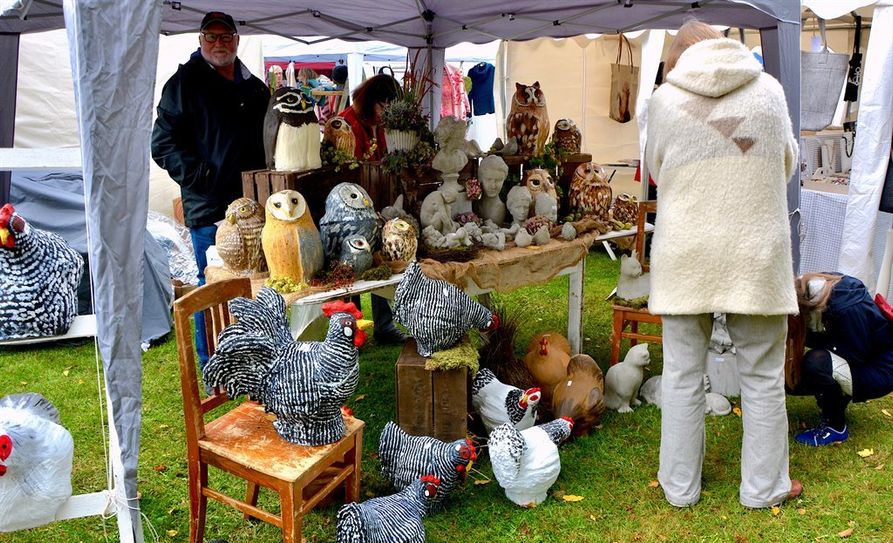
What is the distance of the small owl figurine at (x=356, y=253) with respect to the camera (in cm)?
316

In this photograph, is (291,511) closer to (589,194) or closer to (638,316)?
(638,316)

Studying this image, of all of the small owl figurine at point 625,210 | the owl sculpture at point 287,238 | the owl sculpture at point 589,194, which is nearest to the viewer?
the owl sculpture at point 287,238

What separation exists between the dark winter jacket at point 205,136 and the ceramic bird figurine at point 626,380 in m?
2.26

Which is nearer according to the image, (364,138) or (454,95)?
(364,138)

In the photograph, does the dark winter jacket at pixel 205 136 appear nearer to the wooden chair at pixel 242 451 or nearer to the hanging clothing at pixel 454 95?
the wooden chair at pixel 242 451

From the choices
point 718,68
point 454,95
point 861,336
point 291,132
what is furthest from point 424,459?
point 454,95

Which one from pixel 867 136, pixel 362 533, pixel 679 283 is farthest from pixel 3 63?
pixel 867 136

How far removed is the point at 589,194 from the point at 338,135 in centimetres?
161

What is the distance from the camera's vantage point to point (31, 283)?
2885 mm

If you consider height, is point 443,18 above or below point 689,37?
above

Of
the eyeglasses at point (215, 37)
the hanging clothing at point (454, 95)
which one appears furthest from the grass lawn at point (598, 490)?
the hanging clothing at point (454, 95)

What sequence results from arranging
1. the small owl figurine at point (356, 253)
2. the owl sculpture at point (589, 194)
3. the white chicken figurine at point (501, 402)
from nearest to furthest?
the small owl figurine at point (356, 253), the white chicken figurine at point (501, 402), the owl sculpture at point (589, 194)

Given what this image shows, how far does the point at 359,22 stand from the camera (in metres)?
5.22

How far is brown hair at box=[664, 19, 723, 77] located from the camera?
8.89 feet
